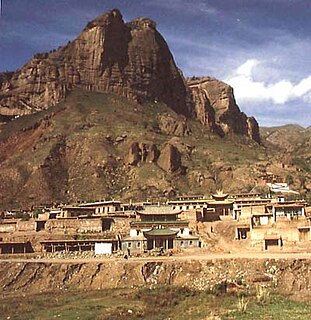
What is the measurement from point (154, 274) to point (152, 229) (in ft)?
45.5

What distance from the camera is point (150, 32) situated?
18488cm

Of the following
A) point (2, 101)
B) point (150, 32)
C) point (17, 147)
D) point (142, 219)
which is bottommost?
point (142, 219)

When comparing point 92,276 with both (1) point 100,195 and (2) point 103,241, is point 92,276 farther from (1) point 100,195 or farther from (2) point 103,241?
(1) point 100,195

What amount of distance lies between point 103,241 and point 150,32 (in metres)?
128

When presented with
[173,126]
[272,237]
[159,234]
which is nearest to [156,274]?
[159,234]

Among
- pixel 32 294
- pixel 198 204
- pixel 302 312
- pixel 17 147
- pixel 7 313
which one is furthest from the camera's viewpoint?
pixel 17 147

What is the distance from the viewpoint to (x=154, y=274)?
58.0 m

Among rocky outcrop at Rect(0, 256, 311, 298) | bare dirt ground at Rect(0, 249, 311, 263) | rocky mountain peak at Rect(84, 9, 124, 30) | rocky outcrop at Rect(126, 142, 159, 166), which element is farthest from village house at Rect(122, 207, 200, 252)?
rocky mountain peak at Rect(84, 9, 124, 30)

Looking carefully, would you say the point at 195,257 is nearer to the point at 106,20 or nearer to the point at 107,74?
the point at 107,74

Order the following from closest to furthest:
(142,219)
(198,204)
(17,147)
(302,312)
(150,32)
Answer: (302,312) < (142,219) < (198,204) < (17,147) < (150,32)

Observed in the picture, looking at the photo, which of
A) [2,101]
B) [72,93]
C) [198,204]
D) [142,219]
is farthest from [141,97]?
[142,219]

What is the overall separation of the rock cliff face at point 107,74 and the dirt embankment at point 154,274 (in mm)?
89857

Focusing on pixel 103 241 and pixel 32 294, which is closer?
pixel 32 294

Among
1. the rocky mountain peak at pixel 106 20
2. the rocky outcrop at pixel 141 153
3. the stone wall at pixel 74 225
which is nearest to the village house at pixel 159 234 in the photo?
the stone wall at pixel 74 225
